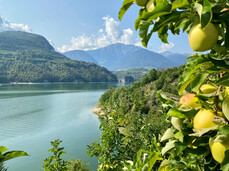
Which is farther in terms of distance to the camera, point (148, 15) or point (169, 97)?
point (169, 97)

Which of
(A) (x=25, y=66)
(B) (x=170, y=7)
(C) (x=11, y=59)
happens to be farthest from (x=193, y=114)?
(C) (x=11, y=59)

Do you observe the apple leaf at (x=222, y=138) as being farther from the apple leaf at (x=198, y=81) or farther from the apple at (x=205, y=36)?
the apple at (x=205, y=36)

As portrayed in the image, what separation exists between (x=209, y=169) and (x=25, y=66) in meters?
155

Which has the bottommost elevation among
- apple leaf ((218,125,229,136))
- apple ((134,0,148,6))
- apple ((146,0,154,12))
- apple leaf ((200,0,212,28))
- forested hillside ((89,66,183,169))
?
forested hillside ((89,66,183,169))

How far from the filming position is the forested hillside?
431cm

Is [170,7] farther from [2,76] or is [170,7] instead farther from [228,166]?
[2,76]

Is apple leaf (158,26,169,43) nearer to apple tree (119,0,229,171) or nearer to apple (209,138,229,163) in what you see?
apple tree (119,0,229,171)

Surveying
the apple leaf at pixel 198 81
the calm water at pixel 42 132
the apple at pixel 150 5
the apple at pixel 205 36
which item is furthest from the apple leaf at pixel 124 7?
the calm water at pixel 42 132

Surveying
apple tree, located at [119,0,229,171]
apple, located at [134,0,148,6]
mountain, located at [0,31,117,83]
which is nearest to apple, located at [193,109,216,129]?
apple tree, located at [119,0,229,171]

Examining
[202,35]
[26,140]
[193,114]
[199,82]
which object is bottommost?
[26,140]

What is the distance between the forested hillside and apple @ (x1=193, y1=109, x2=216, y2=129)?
0.49 metres

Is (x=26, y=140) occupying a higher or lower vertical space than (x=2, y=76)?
lower

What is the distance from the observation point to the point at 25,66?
13762 centimetres

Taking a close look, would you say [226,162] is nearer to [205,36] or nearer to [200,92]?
[200,92]
